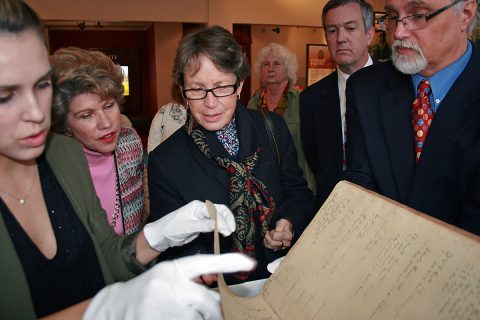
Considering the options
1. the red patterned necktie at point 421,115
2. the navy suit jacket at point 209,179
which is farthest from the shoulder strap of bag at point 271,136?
the red patterned necktie at point 421,115

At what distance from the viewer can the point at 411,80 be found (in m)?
1.47

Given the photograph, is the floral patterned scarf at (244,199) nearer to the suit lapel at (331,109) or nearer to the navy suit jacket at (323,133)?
the navy suit jacket at (323,133)

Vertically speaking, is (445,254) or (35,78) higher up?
(35,78)

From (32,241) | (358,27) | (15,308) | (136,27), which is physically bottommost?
(15,308)

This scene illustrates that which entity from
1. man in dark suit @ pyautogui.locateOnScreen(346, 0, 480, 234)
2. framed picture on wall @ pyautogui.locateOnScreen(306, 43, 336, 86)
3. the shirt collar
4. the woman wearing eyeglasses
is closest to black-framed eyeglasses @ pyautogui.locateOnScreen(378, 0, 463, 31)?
man in dark suit @ pyautogui.locateOnScreen(346, 0, 480, 234)

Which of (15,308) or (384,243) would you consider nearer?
(384,243)

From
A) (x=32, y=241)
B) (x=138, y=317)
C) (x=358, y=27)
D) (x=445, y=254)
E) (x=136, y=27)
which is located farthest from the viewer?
(x=136, y=27)

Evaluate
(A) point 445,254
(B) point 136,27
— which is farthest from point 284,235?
(B) point 136,27

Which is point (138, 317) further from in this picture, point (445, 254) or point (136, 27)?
point (136, 27)

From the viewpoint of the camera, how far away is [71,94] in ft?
4.96

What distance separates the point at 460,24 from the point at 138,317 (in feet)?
4.69

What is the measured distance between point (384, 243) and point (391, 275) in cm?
6

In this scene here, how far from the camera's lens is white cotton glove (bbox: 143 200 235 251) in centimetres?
105

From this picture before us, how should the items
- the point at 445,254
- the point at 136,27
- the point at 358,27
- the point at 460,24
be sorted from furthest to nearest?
the point at 136,27 < the point at 358,27 < the point at 460,24 < the point at 445,254
